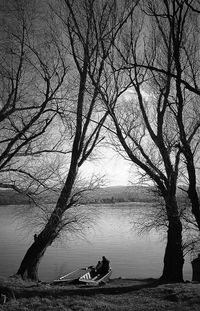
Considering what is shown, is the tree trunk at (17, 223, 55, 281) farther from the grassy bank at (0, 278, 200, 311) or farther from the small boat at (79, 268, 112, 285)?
the grassy bank at (0, 278, 200, 311)

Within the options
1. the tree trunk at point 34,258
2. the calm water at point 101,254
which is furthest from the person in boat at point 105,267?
the tree trunk at point 34,258

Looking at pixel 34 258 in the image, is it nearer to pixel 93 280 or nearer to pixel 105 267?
pixel 93 280

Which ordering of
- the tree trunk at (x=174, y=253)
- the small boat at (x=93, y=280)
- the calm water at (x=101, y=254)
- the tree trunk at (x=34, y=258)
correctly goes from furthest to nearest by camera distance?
the calm water at (x=101, y=254) → the tree trunk at (x=174, y=253) → the small boat at (x=93, y=280) → the tree trunk at (x=34, y=258)

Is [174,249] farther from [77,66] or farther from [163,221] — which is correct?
[77,66]

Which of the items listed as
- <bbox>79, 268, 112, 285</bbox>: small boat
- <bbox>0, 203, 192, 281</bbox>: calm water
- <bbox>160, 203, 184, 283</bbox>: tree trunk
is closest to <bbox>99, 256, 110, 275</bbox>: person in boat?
<bbox>79, 268, 112, 285</bbox>: small boat

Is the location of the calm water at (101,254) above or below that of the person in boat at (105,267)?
below

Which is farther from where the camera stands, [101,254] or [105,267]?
[101,254]

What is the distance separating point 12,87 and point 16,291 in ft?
28.5

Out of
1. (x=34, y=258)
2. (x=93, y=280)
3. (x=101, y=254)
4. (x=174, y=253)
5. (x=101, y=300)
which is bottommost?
(x=101, y=254)

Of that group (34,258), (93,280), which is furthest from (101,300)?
(93,280)

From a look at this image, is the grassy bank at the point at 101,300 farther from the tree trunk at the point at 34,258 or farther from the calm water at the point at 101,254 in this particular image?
the calm water at the point at 101,254

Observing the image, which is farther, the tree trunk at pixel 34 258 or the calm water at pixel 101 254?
the calm water at pixel 101 254

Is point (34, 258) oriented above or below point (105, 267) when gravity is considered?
above

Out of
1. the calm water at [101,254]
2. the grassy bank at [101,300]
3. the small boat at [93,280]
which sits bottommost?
the calm water at [101,254]
